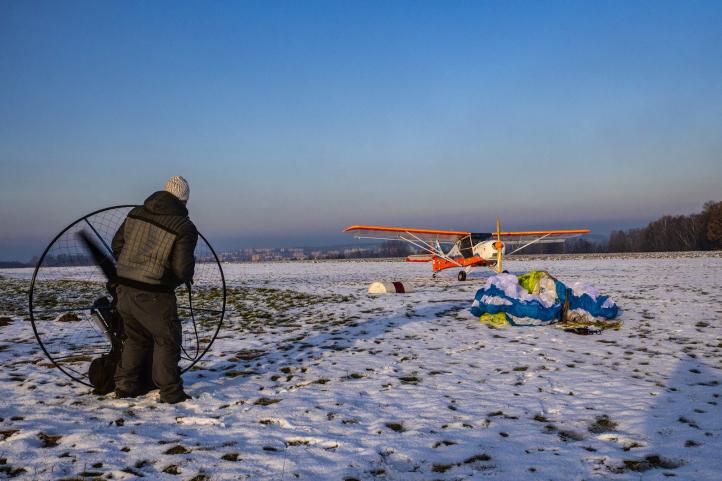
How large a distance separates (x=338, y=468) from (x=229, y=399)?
2200 millimetres

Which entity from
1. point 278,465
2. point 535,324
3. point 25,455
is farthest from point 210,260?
point 535,324

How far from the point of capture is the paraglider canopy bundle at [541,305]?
9641 millimetres

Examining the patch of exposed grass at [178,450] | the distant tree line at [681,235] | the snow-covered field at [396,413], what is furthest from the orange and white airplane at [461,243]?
the distant tree line at [681,235]

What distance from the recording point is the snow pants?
468 cm

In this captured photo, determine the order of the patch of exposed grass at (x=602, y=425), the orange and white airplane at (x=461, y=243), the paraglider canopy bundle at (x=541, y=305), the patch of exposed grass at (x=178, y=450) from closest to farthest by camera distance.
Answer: the patch of exposed grass at (x=178, y=450), the patch of exposed grass at (x=602, y=425), the paraglider canopy bundle at (x=541, y=305), the orange and white airplane at (x=461, y=243)

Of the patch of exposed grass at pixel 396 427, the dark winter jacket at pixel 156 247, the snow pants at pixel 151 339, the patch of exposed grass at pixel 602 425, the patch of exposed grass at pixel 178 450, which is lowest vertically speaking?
the patch of exposed grass at pixel 602 425

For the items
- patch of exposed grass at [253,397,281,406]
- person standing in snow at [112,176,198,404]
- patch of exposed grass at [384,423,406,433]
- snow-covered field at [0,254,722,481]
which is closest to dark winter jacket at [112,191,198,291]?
person standing in snow at [112,176,198,404]

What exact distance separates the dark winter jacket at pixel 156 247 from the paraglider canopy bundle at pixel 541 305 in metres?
→ 7.34

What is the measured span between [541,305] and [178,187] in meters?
8.14

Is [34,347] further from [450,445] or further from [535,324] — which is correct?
[535,324]

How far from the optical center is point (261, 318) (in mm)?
11211

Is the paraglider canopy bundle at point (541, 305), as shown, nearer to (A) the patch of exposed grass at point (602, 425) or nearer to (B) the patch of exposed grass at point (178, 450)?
(A) the patch of exposed grass at point (602, 425)

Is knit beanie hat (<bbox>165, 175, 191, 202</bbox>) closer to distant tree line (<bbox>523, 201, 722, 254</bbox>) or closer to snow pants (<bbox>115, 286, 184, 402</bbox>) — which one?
snow pants (<bbox>115, 286, 184, 402</bbox>)

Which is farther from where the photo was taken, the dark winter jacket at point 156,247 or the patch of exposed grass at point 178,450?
the dark winter jacket at point 156,247
